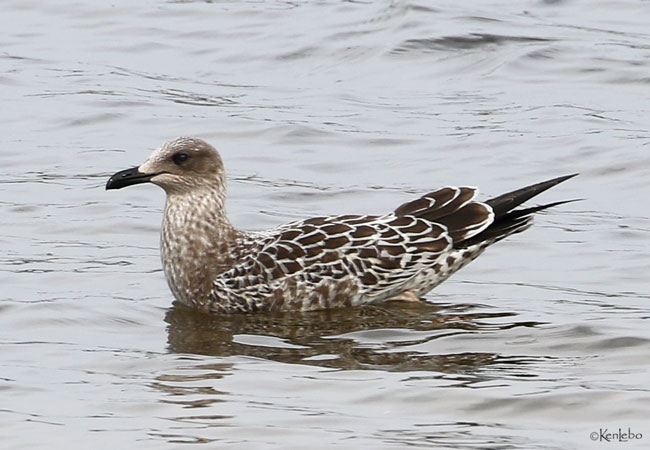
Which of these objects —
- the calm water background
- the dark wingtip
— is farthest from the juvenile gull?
the calm water background

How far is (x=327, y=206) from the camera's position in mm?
12922

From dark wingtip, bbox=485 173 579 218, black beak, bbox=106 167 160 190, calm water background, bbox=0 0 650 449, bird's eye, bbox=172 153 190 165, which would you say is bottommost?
calm water background, bbox=0 0 650 449

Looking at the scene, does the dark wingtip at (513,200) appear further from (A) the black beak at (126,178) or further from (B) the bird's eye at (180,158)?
(A) the black beak at (126,178)

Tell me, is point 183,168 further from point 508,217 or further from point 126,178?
point 508,217

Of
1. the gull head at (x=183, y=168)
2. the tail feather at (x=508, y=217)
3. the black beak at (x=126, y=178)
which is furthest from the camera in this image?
the gull head at (x=183, y=168)

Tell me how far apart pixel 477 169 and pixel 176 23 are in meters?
6.64

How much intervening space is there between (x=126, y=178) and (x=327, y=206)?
9.20 ft

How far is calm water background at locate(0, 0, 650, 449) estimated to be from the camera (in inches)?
321

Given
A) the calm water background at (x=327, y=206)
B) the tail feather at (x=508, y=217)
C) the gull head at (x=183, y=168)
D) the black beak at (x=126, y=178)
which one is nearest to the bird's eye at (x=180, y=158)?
the gull head at (x=183, y=168)

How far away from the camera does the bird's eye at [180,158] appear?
421 inches

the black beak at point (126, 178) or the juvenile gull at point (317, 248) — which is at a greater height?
the black beak at point (126, 178)

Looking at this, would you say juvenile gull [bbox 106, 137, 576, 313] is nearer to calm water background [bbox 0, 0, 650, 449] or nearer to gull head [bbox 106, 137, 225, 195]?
gull head [bbox 106, 137, 225, 195]

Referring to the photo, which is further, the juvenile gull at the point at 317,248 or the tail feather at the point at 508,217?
the tail feather at the point at 508,217

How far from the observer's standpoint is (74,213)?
12.8 metres
